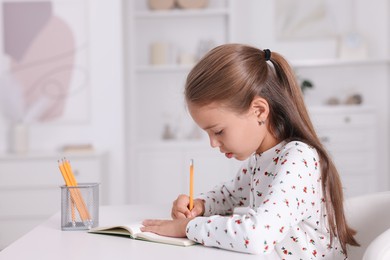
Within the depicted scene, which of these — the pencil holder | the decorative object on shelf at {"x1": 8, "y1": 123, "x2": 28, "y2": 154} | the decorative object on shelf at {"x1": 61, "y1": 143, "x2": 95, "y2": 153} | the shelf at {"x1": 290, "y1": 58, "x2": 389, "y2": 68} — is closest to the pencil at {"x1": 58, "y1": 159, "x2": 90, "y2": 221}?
the pencil holder

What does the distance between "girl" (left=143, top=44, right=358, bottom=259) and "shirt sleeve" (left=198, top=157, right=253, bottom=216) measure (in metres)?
0.14

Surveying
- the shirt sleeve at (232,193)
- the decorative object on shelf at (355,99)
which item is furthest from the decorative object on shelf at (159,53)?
the shirt sleeve at (232,193)

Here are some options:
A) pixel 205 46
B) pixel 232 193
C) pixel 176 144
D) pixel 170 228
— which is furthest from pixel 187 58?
pixel 170 228

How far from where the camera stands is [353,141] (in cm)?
497

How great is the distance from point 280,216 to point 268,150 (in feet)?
1.07

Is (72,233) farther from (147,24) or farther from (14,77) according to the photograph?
(147,24)

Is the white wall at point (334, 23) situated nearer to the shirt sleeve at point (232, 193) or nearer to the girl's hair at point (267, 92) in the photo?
the shirt sleeve at point (232, 193)

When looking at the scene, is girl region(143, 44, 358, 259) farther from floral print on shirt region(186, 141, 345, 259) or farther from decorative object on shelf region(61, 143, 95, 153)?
decorative object on shelf region(61, 143, 95, 153)

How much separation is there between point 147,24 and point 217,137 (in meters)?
3.69

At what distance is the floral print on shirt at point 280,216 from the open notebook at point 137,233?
3 centimetres

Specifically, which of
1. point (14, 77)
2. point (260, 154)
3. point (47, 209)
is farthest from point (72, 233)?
point (14, 77)

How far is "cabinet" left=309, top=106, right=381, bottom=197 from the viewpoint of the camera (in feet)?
16.3

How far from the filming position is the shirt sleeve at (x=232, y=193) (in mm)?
1955

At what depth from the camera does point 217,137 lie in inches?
66.1
